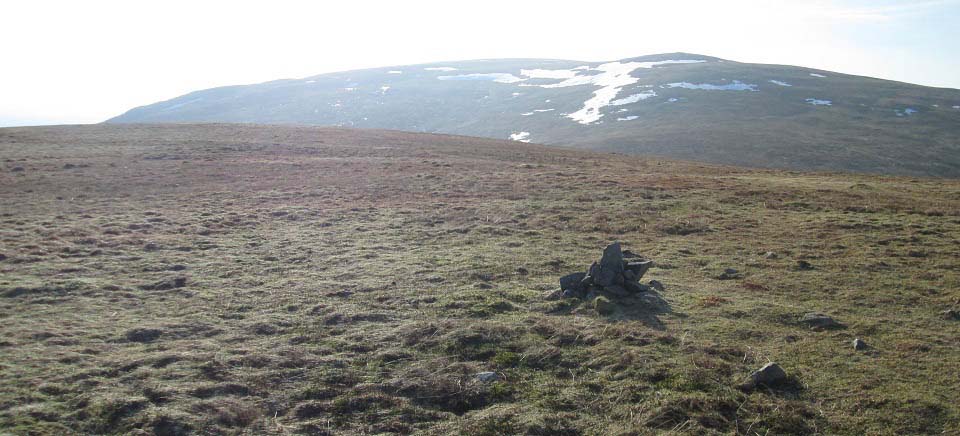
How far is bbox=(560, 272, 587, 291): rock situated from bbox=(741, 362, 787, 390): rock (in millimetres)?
4888

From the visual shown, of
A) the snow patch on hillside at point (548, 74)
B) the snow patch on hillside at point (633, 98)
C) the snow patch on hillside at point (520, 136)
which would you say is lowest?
the snow patch on hillside at point (520, 136)

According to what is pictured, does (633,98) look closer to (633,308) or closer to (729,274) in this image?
(729,274)

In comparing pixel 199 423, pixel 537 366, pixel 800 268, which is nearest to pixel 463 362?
pixel 537 366

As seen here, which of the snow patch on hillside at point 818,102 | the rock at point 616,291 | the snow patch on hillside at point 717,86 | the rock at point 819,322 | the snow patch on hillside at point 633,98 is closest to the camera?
the rock at point 819,322

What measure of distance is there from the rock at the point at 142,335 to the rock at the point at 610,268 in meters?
9.17

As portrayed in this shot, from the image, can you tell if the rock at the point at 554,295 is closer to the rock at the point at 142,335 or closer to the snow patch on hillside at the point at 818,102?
the rock at the point at 142,335

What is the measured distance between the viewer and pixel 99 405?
8008mm

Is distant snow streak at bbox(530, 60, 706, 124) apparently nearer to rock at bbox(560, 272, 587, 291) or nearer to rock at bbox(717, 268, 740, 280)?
rock at bbox(717, 268, 740, 280)

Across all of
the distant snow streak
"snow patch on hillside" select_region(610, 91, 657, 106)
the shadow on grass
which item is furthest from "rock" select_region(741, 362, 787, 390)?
"snow patch on hillside" select_region(610, 91, 657, 106)

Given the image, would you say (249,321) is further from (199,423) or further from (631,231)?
(631,231)

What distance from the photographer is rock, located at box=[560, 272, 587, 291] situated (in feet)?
43.1

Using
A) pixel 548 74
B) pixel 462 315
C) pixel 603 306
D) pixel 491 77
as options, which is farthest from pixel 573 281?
pixel 491 77

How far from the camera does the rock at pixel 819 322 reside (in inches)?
432

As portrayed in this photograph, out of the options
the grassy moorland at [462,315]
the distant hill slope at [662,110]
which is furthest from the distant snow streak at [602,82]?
the grassy moorland at [462,315]
